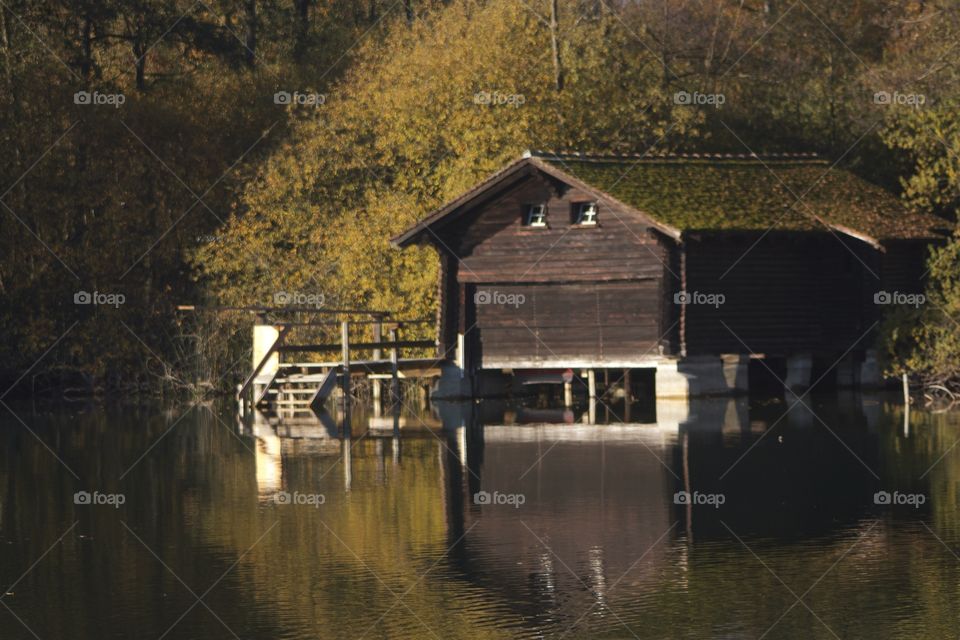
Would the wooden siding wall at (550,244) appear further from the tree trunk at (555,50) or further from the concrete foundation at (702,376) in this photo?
the tree trunk at (555,50)

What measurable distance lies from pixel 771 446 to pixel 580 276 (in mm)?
14996

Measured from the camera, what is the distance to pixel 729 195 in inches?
1715

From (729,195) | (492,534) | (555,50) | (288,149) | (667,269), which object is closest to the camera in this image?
(492,534)

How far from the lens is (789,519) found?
64.6ft

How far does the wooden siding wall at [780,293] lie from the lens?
4200 centimetres

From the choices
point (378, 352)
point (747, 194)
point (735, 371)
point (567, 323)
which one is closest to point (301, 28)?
point (378, 352)

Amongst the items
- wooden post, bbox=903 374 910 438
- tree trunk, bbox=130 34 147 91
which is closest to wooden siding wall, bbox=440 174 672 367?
wooden post, bbox=903 374 910 438

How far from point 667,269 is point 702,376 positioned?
2898 mm

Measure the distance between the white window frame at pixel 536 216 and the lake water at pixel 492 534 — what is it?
38.9 feet

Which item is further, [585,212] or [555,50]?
[555,50]

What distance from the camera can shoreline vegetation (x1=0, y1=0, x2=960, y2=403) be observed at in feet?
163

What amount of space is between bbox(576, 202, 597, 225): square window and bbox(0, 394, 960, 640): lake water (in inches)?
439

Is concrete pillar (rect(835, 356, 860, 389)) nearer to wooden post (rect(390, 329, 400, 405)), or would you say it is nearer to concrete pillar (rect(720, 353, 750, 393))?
concrete pillar (rect(720, 353, 750, 393))

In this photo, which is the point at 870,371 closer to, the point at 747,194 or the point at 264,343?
the point at 747,194
